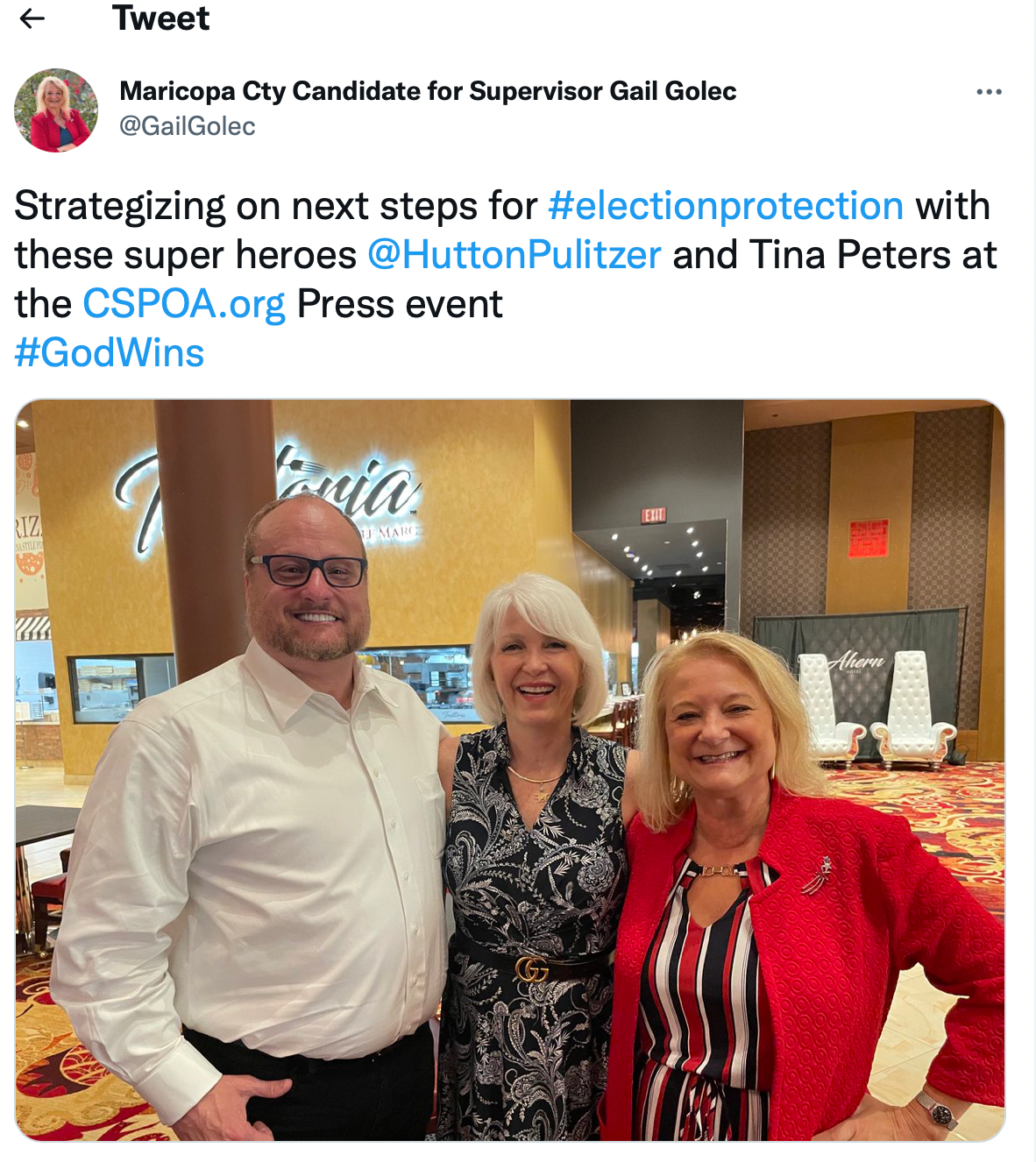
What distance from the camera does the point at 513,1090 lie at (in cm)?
130

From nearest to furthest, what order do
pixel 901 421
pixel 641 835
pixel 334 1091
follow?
pixel 334 1091
pixel 641 835
pixel 901 421

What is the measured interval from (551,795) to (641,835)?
176 mm

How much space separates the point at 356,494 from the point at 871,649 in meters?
9.54

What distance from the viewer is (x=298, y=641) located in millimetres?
1278

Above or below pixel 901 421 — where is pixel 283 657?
below

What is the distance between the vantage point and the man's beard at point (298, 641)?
50.3 inches

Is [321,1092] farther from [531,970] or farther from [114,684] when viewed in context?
[114,684]

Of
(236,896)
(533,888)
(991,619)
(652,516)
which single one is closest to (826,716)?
(991,619)
